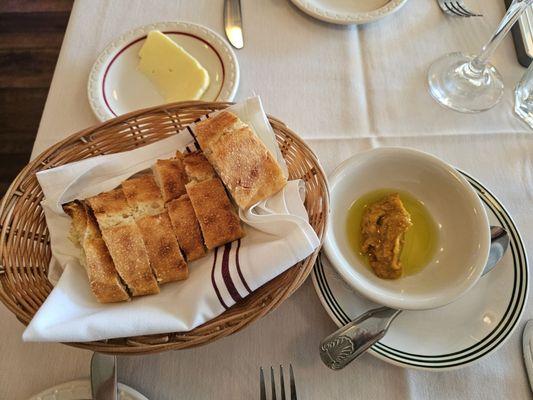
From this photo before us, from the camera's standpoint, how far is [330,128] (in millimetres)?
941

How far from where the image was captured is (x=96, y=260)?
0.67m

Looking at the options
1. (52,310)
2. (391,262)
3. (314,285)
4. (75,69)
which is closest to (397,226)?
(391,262)

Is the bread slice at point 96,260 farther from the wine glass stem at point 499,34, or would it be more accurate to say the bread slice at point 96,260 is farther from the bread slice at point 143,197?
the wine glass stem at point 499,34

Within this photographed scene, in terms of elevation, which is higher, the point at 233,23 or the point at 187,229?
the point at 233,23

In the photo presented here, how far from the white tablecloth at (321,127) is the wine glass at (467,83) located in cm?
2

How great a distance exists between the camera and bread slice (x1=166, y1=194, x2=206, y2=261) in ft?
2.31

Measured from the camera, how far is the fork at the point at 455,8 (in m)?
1.08

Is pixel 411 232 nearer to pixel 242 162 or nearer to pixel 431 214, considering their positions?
pixel 431 214

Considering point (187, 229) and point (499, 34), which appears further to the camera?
point (499, 34)

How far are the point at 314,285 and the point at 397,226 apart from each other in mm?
197

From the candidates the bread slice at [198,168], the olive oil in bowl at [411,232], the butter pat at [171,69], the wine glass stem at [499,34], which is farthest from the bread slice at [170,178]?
the wine glass stem at [499,34]

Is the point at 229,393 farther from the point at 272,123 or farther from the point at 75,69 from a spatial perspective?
the point at 75,69

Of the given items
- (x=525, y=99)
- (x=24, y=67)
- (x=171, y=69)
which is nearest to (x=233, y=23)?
(x=171, y=69)

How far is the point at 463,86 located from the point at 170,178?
716mm
